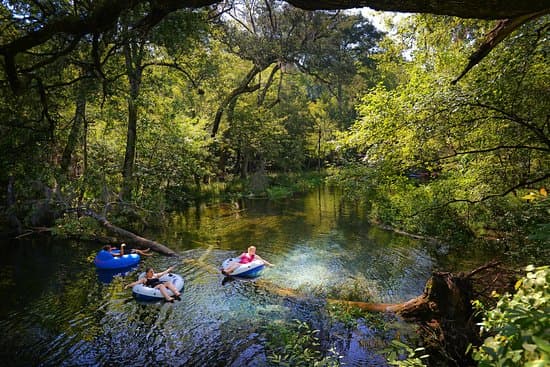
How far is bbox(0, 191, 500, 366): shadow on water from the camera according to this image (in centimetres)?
687

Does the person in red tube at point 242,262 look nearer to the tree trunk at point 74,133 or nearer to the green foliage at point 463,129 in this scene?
the green foliage at point 463,129

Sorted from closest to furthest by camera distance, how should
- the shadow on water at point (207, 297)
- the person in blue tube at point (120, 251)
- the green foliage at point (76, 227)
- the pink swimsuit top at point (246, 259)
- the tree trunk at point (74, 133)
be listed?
the shadow on water at point (207, 297) < the pink swimsuit top at point (246, 259) < the person in blue tube at point (120, 251) < the green foliage at point (76, 227) < the tree trunk at point (74, 133)

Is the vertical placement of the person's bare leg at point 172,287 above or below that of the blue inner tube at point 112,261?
below

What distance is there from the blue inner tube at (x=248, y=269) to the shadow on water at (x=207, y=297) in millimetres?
253

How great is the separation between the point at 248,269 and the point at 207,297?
5.20 ft

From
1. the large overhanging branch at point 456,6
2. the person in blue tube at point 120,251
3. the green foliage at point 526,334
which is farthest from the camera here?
the person in blue tube at point 120,251

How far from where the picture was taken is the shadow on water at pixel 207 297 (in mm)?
6867

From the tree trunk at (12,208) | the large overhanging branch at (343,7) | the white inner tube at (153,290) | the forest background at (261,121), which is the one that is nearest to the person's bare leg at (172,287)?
the white inner tube at (153,290)

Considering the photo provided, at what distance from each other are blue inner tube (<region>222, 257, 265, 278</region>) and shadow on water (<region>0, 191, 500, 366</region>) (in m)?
0.25

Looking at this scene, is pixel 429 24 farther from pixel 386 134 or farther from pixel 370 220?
pixel 370 220

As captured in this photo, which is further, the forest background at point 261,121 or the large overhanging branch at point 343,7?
the forest background at point 261,121

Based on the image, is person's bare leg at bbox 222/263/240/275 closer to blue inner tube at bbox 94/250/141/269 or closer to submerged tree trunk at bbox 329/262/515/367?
blue inner tube at bbox 94/250/141/269

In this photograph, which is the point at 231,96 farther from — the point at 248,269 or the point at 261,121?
the point at 248,269

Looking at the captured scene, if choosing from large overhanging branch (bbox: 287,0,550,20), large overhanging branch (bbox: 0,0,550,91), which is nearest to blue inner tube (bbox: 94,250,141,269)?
large overhanging branch (bbox: 0,0,550,91)
